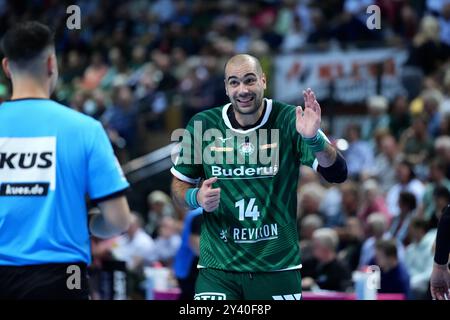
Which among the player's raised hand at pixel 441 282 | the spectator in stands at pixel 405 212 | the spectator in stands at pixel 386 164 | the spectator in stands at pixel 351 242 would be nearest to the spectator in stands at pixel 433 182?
the spectator in stands at pixel 405 212

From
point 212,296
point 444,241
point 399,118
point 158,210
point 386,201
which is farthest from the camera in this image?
point 399,118

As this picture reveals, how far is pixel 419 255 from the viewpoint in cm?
1125

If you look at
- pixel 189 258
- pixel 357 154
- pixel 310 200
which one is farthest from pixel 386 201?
pixel 189 258

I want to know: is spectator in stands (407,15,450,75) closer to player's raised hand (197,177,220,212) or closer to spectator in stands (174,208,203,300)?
spectator in stands (174,208,203,300)

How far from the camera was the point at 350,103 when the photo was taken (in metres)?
16.9

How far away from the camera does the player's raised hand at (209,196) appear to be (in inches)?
247

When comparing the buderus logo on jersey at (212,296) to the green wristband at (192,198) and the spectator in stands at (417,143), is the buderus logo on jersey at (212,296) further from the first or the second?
the spectator in stands at (417,143)

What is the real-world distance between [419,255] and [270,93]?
716 cm

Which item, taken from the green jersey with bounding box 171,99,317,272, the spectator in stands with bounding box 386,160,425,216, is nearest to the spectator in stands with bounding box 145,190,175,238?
the spectator in stands with bounding box 386,160,425,216

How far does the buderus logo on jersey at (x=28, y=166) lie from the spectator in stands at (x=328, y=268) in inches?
231

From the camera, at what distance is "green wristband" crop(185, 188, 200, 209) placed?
258 inches

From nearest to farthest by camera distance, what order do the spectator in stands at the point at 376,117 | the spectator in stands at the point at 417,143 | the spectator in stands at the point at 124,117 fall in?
the spectator in stands at the point at 417,143, the spectator in stands at the point at 376,117, the spectator in stands at the point at 124,117

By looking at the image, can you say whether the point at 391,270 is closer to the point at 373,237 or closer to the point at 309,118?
the point at 373,237
